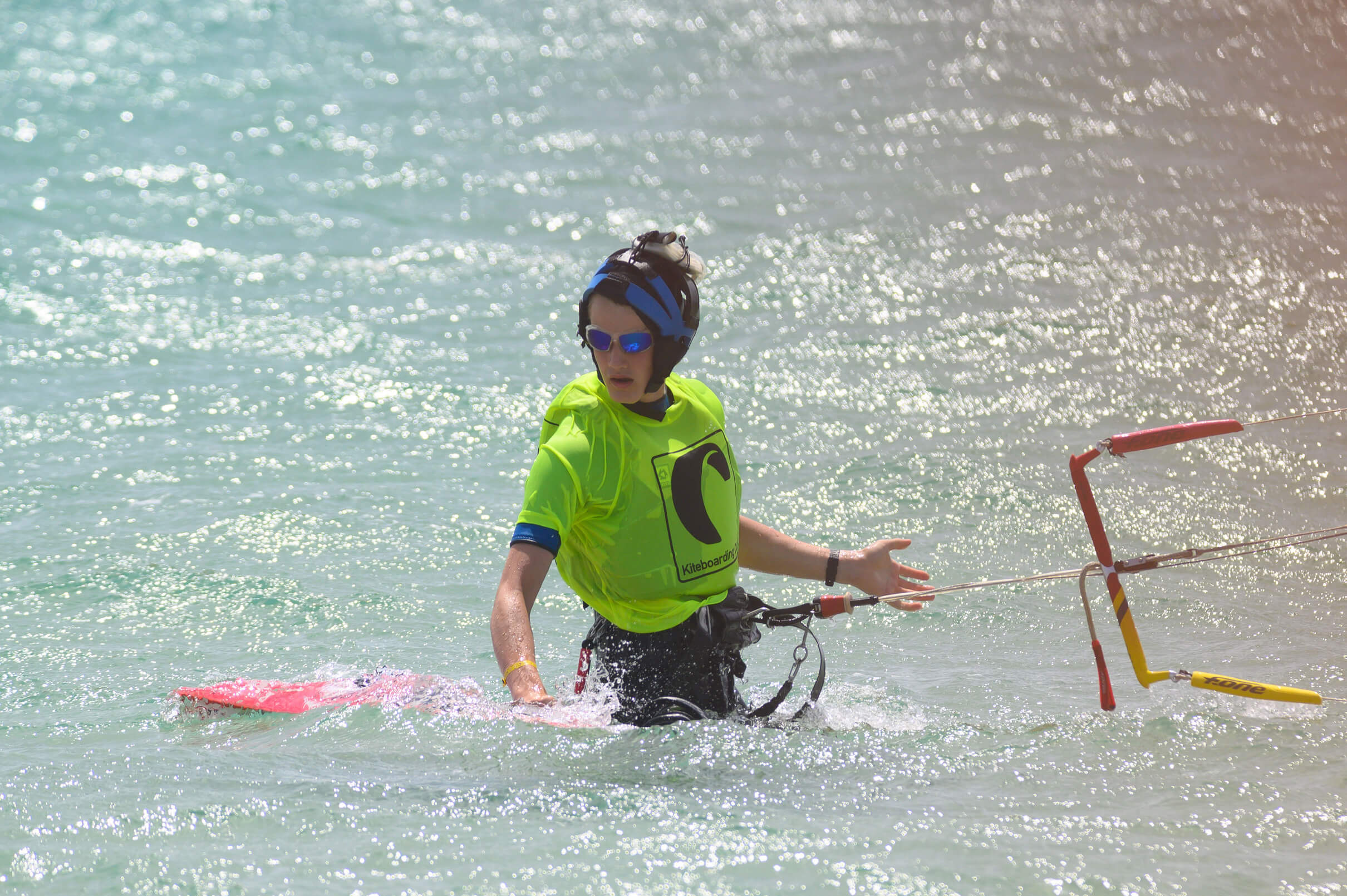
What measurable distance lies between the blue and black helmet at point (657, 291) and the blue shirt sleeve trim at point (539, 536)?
1.67 feet

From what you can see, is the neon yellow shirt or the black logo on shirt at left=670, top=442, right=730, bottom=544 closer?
the neon yellow shirt

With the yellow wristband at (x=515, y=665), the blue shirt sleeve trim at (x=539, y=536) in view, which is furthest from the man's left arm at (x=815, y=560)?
the yellow wristband at (x=515, y=665)

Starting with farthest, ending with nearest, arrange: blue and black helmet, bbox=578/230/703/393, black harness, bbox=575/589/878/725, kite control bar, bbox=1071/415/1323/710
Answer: black harness, bbox=575/589/878/725 < blue and black helmet, bbox=578/230/703/393 < kite control bar, bbox=1071/415/1323/710

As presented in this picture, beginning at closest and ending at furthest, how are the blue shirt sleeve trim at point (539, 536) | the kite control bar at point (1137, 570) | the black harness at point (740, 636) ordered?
the kite control bar at point (1137, 570), the blue shirt sleeve trim at point (539, 536), the black harness at point (740, 636)

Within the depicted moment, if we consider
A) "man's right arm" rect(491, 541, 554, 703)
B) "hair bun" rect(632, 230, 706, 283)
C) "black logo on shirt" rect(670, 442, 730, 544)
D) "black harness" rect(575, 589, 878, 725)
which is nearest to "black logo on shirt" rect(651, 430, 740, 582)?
"black logo on shirt" rect(670, 442, 730, 544)

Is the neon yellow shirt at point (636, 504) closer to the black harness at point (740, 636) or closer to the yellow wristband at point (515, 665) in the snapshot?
the black harness at point (740, 636)

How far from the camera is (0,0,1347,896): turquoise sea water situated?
10.2 ft

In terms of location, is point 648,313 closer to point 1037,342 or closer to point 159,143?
point 1037,342

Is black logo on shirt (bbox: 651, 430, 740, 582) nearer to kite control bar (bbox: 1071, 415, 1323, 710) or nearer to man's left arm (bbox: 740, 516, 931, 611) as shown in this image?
man's left arm (bbox: 740, 516, 931, 611)

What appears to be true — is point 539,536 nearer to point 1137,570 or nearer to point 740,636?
point 740,636

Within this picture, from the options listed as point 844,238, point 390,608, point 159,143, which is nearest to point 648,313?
point 390,608

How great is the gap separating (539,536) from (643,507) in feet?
1.03

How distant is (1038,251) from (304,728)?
8.62 metres

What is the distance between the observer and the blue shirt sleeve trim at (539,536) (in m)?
3.31
